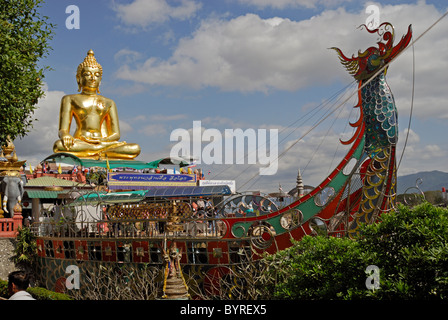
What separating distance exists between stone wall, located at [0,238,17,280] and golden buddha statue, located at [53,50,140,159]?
899 centimetres

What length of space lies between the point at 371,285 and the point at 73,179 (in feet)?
56.6

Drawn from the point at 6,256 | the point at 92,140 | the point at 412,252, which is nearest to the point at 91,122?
the point at 92,140

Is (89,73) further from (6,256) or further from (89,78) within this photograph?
(6,256)

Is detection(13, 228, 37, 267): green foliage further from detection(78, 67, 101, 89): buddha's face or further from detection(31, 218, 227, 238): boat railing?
detection(78, 67, 101, 89): buddha's face

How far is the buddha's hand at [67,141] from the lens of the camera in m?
22.4

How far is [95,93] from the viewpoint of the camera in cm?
2461

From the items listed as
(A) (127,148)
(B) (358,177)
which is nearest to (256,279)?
(B) (358,177)

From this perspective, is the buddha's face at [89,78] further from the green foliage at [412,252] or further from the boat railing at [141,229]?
the green foliage at [412,252]

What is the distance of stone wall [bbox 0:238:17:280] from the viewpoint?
13759mm

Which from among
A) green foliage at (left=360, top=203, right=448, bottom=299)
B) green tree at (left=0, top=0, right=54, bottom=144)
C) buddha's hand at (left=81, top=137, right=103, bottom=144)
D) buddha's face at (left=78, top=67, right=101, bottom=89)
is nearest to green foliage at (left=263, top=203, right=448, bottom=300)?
green foliage at (left=360, top=203, right=448, bottom=299)

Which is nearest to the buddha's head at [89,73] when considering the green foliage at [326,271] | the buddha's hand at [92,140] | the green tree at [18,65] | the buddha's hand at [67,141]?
the buddha's hand at [92,140]

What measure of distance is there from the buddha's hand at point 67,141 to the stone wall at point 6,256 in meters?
8.91

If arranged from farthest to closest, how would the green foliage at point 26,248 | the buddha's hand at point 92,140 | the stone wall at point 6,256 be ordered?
the buddha's hand at point 92,140 < the green foliage at point 26,248 < the stone wall at point 6,256
